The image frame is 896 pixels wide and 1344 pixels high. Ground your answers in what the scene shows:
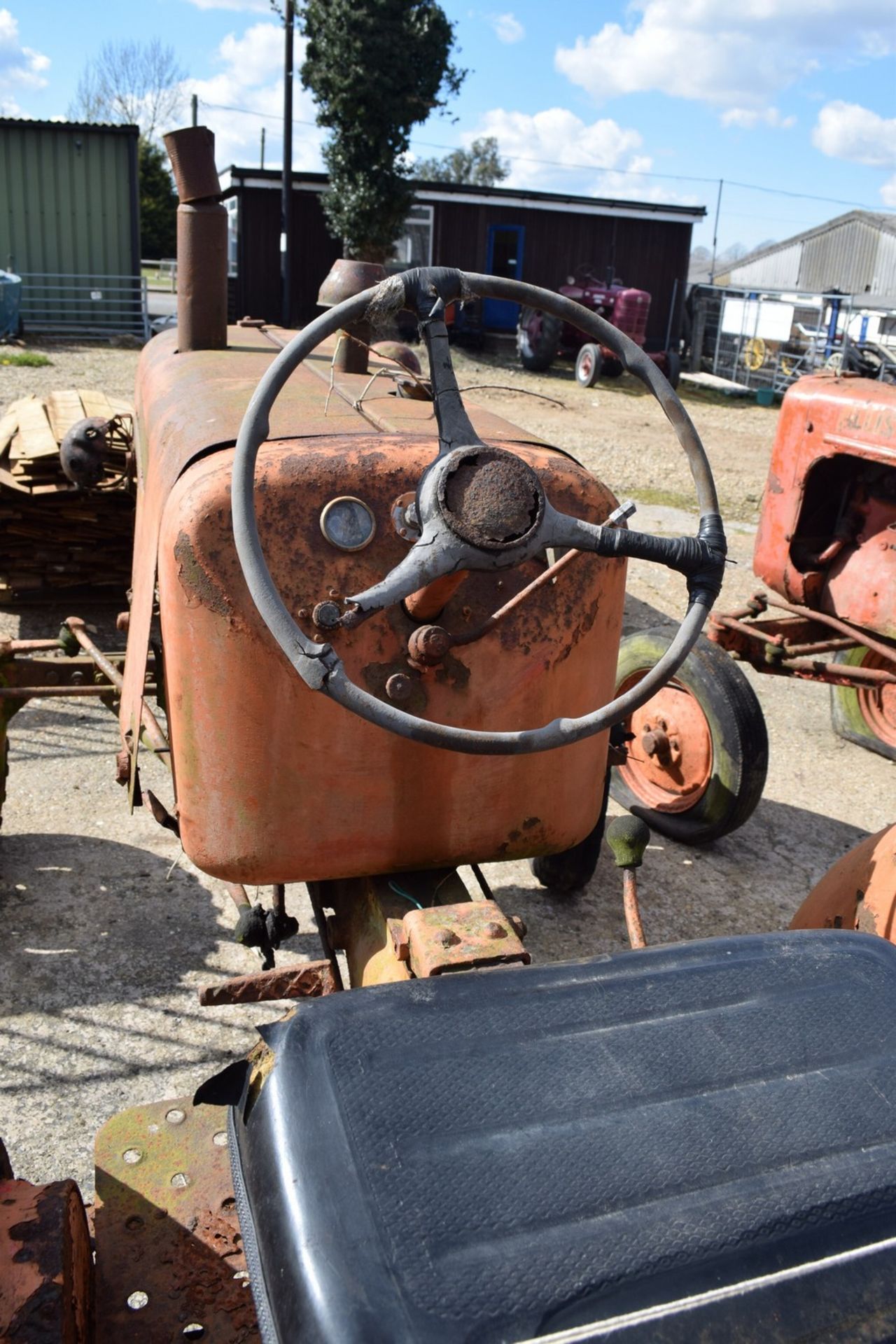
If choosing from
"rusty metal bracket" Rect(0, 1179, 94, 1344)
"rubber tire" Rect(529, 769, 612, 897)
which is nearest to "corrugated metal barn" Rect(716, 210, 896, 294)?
"rubber tire" Rect(529, 769, 612, 897)

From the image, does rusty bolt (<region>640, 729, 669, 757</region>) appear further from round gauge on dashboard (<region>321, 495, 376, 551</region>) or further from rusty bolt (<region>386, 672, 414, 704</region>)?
round gauge on dashboard (<region>321, 495, 376, 551</region>)

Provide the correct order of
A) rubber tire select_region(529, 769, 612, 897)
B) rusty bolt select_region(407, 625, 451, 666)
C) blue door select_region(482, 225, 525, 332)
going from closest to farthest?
rusty bolt select_region(407, 625, 451, 666) < rubber tire select_region(529, 769, 612, 897) < blue door select_region(482, 225, 525, 332)

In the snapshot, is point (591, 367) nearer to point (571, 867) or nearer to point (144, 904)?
point (571, 867)

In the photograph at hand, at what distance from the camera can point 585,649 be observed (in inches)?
89.3

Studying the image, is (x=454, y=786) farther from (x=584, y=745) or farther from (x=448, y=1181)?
(x=448, y=1181)

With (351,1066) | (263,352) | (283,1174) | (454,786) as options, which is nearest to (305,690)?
(454,786)

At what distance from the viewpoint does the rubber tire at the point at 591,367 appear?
647 inches

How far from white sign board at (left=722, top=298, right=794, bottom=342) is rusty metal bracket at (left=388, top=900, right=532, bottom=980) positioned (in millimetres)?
20256

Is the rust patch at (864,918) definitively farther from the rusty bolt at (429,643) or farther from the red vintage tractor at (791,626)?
the red vintage tractor at (791,626)

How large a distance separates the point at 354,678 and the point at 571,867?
1693 millimetres

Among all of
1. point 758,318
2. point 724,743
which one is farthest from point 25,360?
point 758,318

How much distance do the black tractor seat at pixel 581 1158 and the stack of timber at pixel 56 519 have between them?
4318mm

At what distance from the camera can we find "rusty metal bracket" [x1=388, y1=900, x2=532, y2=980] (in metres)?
1.78

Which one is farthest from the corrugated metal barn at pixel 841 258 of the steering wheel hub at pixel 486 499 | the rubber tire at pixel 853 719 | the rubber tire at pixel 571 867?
the steering wheel hub at pixel 486 499
